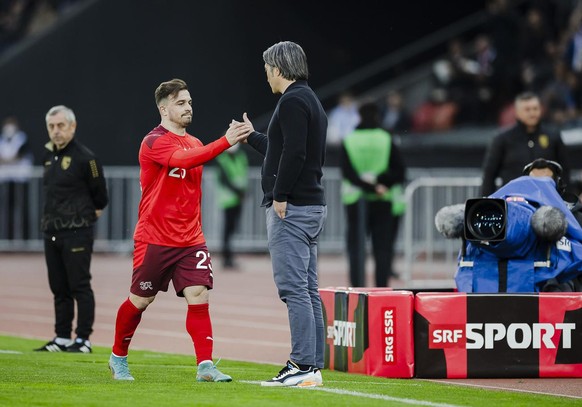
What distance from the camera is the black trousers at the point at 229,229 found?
2198cm

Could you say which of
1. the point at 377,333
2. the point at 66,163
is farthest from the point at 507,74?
the point at 377,333

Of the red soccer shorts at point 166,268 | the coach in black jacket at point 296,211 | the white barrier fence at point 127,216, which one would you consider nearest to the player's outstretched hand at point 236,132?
the coach in black jacket at point 296,211

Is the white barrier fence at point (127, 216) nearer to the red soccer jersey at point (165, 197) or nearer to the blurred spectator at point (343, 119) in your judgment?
the blurred spectator at point (343, 119)

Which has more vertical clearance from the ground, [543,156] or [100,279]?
[543,156]

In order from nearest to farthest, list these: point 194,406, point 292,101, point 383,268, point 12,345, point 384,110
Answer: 1. point 194,406
2. point 292,101
3. point 12,345
4. point 383,268
5. point 384,110

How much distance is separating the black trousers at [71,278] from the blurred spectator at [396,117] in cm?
1395

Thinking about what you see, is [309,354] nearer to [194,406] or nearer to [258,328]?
[194,406]

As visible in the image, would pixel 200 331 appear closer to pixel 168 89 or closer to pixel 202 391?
pixel 202 391

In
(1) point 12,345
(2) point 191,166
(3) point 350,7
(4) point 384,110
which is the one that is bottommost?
(1) point 12,345

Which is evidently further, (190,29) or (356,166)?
(190,29)

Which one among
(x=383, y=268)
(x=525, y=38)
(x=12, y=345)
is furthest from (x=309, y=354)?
(x=525, y=38)

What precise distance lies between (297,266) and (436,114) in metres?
17.4

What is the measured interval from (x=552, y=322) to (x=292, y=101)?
2756 mm

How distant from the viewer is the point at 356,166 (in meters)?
16.5
